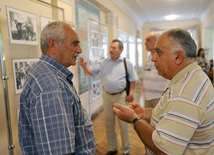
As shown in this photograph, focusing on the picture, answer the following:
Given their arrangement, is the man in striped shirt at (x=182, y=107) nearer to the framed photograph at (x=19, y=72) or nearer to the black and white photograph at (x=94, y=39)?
the framed photograph at (x=19, y=72)

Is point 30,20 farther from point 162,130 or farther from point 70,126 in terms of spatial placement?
point 162,130

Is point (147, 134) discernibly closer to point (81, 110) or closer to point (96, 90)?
point (81, 110)

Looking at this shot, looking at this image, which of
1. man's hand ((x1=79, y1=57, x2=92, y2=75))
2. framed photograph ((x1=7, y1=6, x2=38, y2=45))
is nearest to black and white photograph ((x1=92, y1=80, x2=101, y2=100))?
man's hand ((x1=79, y1=57, x2=92, y2=75))

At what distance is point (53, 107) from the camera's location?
1004mm

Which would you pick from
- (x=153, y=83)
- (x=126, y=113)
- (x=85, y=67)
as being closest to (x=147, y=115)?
(x=126, y=113)

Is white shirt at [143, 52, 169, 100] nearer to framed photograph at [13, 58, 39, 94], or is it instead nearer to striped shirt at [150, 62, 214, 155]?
striped shirt at [150, 62, 214, 155]

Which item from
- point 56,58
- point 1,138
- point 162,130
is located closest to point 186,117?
point 162,130

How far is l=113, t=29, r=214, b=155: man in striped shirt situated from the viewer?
3.20ft

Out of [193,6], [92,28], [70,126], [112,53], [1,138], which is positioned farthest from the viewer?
[193,6]

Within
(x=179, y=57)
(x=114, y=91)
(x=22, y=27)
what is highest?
(x=22, y=27)

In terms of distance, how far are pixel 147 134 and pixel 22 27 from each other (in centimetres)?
181

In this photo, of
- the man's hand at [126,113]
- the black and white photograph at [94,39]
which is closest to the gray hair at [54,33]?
the man's hand at [126,113]

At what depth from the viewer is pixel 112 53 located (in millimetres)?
3064

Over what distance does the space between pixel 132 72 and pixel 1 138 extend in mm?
2107
